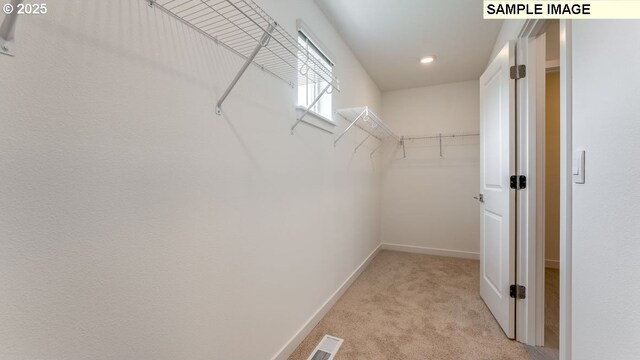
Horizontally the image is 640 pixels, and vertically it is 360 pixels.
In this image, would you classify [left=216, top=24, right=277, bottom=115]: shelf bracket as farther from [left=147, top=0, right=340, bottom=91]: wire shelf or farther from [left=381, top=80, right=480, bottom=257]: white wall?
[left=381, top=80, right=480, bottom=257]: white wall

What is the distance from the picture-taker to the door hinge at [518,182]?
1.68m

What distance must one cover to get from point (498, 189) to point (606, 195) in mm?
1189

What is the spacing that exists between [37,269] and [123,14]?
716 millimetres

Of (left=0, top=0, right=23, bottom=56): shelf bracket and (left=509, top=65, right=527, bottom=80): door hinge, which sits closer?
(left=0, top=0, right=23, bottom=56): shelf bracket

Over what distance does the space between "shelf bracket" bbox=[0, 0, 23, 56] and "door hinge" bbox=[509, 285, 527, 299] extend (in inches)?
99.6

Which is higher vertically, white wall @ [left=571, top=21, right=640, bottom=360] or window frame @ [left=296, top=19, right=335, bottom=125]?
window frame @ [left=296, top=19, right=335, bottom=125]

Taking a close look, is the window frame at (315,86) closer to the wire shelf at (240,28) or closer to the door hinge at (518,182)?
the wire shelf at (240,28)

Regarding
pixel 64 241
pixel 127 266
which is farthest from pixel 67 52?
pixel 127 266

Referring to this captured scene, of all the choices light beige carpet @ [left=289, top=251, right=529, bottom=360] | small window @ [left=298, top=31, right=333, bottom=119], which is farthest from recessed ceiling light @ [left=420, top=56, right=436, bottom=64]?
light beige carpet @ [left=289, top=251, right=529, bottom=360]

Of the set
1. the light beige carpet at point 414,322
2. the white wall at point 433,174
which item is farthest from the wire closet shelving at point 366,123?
the light beige carpet at point 414,322

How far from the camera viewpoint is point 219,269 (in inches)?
43.5

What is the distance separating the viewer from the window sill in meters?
1.69

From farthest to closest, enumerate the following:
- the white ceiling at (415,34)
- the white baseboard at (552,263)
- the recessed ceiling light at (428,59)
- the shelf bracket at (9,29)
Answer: the white baseboard at (552,263) < the recessed ceiling light at (428,59) < the white ceiling at (415,34) < the shelf bracket at (9,29)

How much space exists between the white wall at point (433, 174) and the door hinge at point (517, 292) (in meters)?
1.82
